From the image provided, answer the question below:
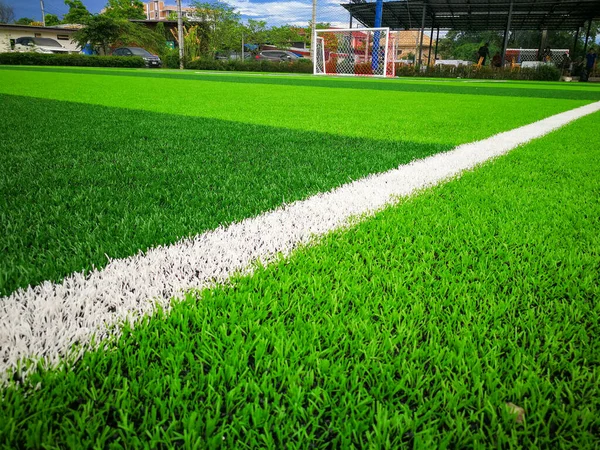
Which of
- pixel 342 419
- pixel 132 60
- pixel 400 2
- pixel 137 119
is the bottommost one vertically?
pixel 342 419

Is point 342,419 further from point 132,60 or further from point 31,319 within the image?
point 132,60

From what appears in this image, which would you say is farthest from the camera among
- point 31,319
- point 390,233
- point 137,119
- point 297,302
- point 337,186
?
point 137,119

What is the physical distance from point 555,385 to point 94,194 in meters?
1.98

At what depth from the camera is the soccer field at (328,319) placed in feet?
2.57

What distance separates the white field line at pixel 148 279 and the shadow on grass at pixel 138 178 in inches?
3.9

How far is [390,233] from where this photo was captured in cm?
171

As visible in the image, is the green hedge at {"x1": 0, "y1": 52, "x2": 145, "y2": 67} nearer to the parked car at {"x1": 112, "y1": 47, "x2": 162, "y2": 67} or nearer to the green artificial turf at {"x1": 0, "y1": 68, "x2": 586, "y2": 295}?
the parked car at {"x1": 112, "y1": 47, "x2": 162, "y2": 67}

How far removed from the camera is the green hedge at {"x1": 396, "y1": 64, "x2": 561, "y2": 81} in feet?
74.1

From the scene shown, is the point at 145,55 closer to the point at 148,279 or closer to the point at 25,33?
the point at 25,33

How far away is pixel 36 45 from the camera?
33.4m

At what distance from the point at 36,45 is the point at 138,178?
3926 cm

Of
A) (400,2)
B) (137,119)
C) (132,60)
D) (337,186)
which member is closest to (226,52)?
(132,60)

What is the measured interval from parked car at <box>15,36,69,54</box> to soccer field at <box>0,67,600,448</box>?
36.7 meters

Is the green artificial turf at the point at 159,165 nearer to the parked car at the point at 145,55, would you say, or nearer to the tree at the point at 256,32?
the parked car at the point at 145,55
